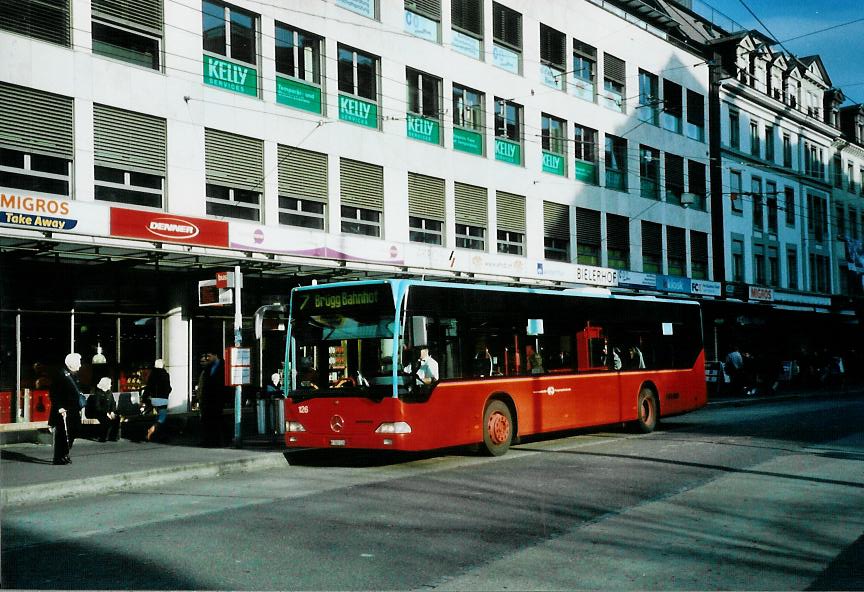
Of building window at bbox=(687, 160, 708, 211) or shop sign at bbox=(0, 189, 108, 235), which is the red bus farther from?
building window at bbox=(687, 160, 708, 211)

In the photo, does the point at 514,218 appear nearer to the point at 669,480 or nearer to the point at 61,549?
the point at 669,480

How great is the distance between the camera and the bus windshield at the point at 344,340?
529 inches

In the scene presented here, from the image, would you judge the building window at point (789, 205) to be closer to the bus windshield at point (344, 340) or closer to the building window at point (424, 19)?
the building window at point (424, 19)

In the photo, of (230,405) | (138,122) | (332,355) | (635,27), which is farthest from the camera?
(635,27)

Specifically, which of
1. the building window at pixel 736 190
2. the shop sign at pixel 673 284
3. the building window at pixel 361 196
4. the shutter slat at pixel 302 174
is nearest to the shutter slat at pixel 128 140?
the shutter slat at pixel 302 174

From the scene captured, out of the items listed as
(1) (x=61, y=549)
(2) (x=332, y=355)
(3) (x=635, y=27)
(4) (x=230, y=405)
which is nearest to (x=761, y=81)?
(3) (x=635, y=27)

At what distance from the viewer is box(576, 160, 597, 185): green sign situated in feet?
114

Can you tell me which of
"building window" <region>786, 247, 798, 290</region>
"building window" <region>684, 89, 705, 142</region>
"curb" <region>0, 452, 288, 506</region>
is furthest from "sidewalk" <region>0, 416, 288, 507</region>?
"building window" <region>786, 247, 798, 290</region>

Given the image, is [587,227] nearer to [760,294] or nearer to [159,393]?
[760,294]

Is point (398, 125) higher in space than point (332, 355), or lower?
higher

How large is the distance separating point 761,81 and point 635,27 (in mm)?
14605

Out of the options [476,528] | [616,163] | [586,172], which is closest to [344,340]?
[476,528]

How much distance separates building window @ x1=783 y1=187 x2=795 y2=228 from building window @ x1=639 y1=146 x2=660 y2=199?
573 inches

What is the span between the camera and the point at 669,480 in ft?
37.9
